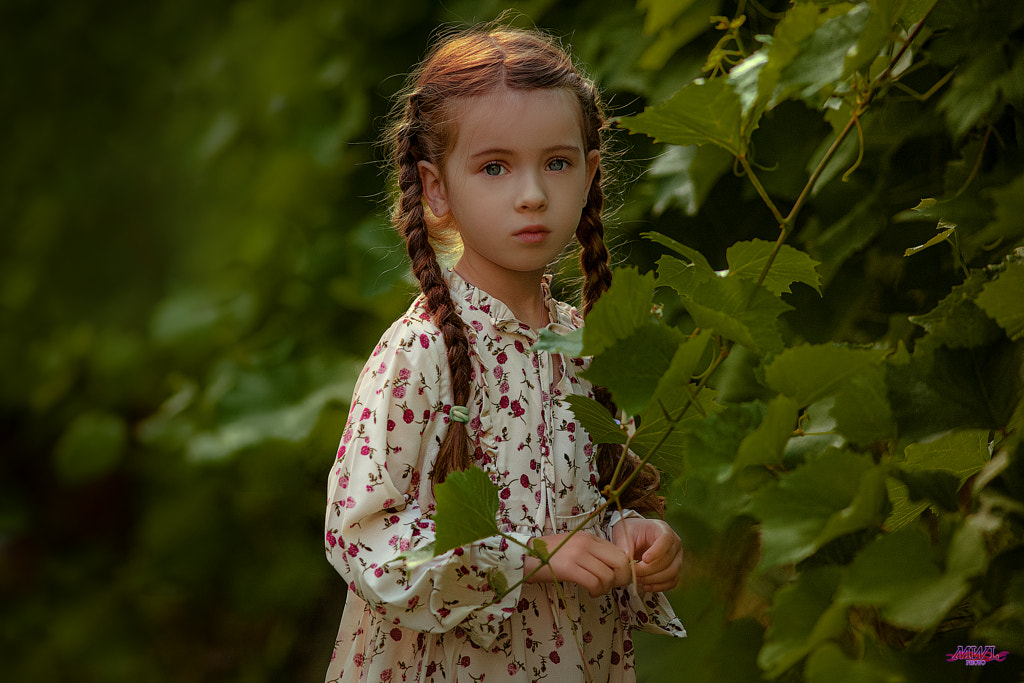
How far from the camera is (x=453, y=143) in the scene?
2.75 ft

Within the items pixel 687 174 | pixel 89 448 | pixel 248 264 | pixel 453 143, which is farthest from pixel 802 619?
pixel 89 448

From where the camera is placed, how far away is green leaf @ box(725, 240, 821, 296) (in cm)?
59

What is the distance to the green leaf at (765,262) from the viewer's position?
0.59m

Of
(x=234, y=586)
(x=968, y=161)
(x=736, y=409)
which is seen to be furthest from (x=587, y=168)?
(x=234, y=586)

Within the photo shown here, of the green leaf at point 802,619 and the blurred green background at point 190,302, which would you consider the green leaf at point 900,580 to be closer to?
the green leaf at point 802,619

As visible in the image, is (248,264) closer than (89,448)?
Yes

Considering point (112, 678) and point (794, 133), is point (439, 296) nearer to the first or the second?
point (794, 133)

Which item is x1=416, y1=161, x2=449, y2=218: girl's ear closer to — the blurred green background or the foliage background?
the foliage background

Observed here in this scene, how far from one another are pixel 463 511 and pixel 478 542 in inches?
7.4

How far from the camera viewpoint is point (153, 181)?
7.17 feet

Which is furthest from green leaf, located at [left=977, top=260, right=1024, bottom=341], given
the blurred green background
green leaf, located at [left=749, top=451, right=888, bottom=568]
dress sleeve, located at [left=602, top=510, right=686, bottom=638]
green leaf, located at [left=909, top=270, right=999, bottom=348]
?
the blurred green background

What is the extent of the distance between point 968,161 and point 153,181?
1.80 metres

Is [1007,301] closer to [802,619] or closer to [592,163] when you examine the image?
[802,619]

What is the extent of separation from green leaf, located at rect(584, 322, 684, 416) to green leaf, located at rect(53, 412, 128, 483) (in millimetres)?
1750
